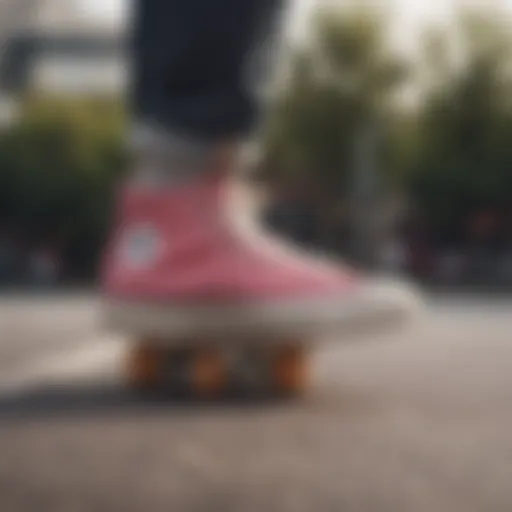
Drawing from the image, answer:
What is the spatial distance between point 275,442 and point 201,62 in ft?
1.89

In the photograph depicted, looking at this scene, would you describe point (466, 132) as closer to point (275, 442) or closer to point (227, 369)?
point (227, 369)

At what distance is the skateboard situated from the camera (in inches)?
75.7

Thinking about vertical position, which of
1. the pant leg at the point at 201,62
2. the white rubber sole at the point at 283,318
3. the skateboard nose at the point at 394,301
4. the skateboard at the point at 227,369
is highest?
the pant leg at the point at 201,62

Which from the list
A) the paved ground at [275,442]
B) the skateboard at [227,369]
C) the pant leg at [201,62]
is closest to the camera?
the paved ground at [275,442]

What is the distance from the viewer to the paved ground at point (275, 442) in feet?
3.72

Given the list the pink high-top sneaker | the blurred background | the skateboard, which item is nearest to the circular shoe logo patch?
the pink high-top sneaker

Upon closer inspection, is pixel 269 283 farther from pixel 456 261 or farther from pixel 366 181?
pixel 366 181

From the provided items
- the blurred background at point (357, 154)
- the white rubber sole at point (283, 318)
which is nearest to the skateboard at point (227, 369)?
the white rubber sole at point (283, 318)

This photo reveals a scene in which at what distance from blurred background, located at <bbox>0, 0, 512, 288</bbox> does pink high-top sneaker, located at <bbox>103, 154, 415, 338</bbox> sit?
9086mm

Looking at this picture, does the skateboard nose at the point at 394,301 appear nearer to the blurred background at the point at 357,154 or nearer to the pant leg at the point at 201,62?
the pant leg at the point at 201,62

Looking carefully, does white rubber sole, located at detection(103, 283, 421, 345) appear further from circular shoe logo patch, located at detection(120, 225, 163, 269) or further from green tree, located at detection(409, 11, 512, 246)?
green tree, located at detection(409, 11, 512, 246)

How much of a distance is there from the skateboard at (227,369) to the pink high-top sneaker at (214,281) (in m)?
0.05

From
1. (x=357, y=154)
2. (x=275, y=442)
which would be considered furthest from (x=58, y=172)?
(x=275, y=442)

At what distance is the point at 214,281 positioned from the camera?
1.91 meters
